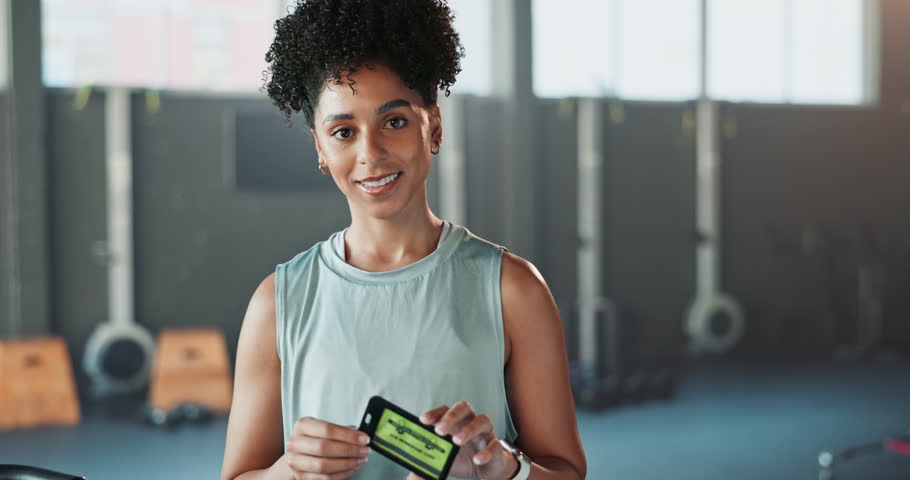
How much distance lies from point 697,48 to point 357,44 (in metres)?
5.55

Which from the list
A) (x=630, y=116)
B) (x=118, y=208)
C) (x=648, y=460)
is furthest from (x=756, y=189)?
(x=118, y=208)

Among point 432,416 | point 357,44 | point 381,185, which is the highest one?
point 357,44

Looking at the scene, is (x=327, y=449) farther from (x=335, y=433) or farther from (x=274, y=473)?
(x=274, y=473)

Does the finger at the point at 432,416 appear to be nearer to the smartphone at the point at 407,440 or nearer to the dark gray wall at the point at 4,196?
the smartphone at the point at 407,440

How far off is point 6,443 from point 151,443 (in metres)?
0.67

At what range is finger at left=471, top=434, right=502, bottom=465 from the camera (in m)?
0.87

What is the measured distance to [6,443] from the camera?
12.5 ft

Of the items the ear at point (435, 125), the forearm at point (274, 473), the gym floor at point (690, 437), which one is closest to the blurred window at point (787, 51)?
the gym floor at point (690, 437)


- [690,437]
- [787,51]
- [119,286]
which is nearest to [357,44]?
[690,437]

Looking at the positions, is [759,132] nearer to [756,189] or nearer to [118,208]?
[756,189]

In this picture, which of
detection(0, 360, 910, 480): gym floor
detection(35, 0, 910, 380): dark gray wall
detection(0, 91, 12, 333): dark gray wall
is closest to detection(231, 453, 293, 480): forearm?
detection(0, 360, 910, 480): gym floor

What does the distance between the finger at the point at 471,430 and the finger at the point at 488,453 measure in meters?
0.02

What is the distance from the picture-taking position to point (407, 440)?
2.85 ft

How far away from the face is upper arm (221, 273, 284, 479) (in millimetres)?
178
